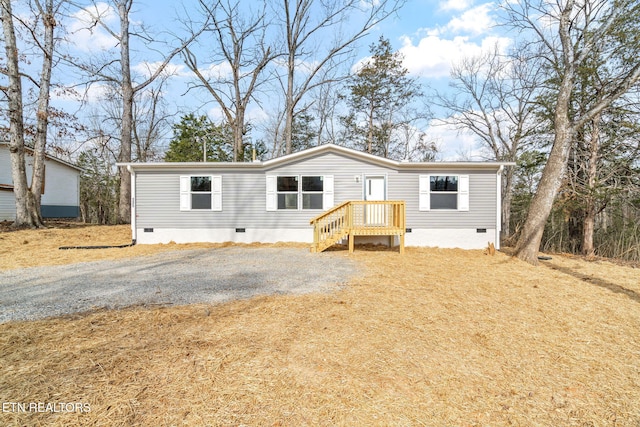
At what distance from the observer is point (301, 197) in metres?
10.2

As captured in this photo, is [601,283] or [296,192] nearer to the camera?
[601,283]

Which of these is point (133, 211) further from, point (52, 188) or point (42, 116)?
point (52, 188)

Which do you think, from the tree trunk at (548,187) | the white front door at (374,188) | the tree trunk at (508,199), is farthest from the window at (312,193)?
the tree trunk at (508,199)

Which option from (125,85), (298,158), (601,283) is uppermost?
(125,85)

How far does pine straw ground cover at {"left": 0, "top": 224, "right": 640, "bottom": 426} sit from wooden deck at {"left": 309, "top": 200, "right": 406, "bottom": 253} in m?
4.13

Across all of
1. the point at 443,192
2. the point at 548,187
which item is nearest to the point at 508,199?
the point at 443,192

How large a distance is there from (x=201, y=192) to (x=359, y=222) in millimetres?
5472

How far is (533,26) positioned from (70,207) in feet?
80.0

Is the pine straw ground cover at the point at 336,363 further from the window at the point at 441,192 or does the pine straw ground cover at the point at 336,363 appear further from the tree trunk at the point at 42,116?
the tree trunk at the point at 42,116

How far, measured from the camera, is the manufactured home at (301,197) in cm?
988

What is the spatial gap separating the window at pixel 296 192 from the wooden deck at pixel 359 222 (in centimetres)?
112

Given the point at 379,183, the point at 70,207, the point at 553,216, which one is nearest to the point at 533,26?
the point at 379,183

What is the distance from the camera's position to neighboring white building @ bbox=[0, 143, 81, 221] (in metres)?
15.0

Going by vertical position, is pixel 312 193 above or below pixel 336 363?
above
